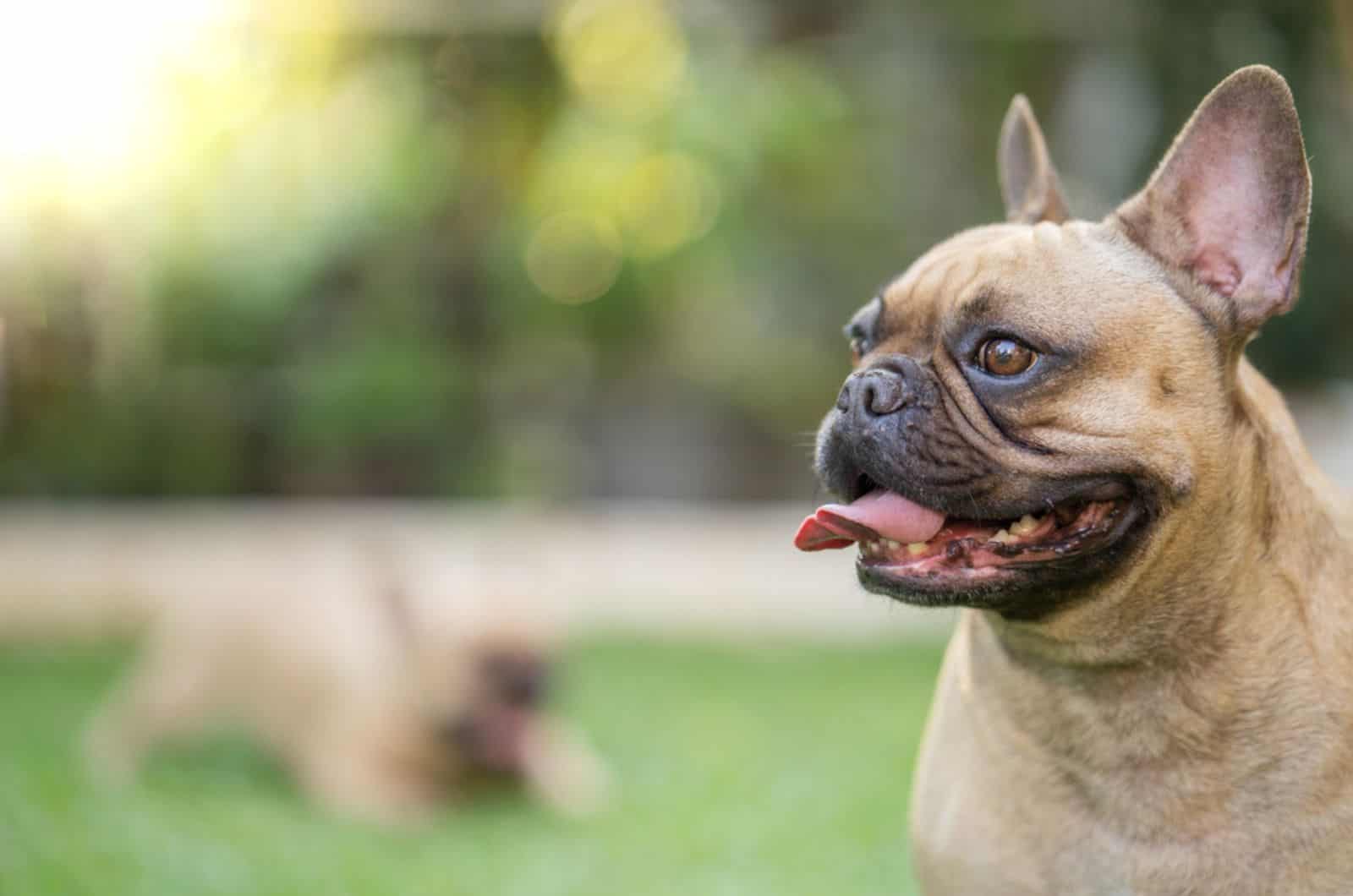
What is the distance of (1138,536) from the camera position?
2.26 metres

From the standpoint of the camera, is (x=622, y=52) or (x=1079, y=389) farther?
(x=622, y=52)

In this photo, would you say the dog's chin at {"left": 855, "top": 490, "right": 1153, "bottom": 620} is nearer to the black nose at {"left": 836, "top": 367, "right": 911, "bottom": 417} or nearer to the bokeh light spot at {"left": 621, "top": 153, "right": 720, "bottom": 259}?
the black nose at {"left": 836, "top": 367, "right": 911, "bottom": 417}

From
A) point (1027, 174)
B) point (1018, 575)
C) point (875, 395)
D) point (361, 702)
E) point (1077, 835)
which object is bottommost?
point (361, 702)

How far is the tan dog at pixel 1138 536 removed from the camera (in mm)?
2236

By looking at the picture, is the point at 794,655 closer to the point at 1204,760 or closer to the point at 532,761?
the point at 532,761

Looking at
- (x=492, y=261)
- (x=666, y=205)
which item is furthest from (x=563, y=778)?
(x=666, y=205)

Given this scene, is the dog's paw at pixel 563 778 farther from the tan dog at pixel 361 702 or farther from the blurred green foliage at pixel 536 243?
the blurred green foliage at pixel 536 243

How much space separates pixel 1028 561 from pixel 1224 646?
38cm

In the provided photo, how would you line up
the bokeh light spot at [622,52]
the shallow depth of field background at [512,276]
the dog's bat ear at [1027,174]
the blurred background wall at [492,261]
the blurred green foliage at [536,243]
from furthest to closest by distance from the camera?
1. the bokeh light spot at [622,52]
2. the blurred green foliage at [536,243]
3. the blurred background wall at [492,261]
4. the shallow depth of field background at [512,276]
5. the dog's bat ear at [1027,174]

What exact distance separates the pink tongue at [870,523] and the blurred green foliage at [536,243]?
5844 mm

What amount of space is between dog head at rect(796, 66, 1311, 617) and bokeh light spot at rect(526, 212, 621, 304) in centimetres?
634

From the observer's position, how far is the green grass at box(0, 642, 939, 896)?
408 centimetres

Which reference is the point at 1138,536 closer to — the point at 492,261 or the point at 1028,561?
the point at 1028,561

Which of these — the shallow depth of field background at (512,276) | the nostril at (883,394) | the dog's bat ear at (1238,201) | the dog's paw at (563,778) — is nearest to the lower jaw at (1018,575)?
the nostril at (883,394)
